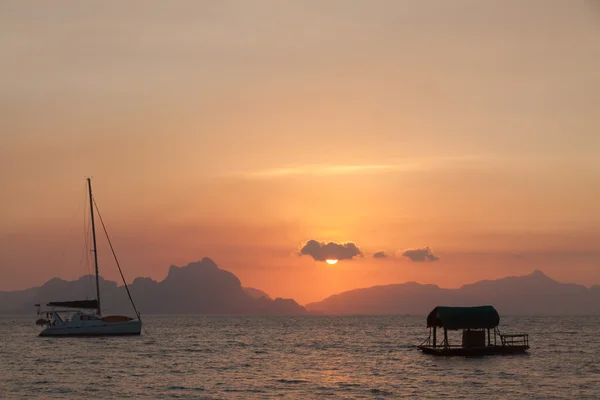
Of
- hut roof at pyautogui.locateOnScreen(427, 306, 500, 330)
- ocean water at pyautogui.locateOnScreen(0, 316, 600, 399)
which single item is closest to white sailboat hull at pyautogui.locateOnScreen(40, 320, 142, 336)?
ocean water at pyautogui.locateOnScreen(0, 316, 600, 399)

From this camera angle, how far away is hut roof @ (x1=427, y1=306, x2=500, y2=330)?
8269cm

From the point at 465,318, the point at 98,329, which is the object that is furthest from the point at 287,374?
the point at 98,329

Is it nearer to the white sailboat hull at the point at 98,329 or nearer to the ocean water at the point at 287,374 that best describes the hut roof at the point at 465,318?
the ocean water at the point at 287,374

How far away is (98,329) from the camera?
120938mm

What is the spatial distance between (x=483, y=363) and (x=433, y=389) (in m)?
18.9

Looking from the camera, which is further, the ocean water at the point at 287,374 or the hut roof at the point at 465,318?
the hut roof at the point at 465,318

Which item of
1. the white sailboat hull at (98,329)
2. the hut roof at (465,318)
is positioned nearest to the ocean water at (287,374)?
the hut roof at (465,318)

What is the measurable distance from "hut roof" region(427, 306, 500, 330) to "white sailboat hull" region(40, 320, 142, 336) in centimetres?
5797

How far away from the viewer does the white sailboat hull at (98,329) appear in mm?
120812

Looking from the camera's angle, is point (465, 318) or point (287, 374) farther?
point (465, 318)

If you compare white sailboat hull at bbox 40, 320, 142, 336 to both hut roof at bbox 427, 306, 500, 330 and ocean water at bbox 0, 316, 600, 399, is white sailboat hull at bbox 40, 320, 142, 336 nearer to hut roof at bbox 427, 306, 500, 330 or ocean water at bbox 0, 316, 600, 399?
ocean water at bbox 0, 316, 600, 399

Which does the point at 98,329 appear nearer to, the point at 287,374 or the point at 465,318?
the point at 287,374

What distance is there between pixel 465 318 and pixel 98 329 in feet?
208

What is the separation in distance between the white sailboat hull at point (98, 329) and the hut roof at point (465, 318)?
2282 inches
